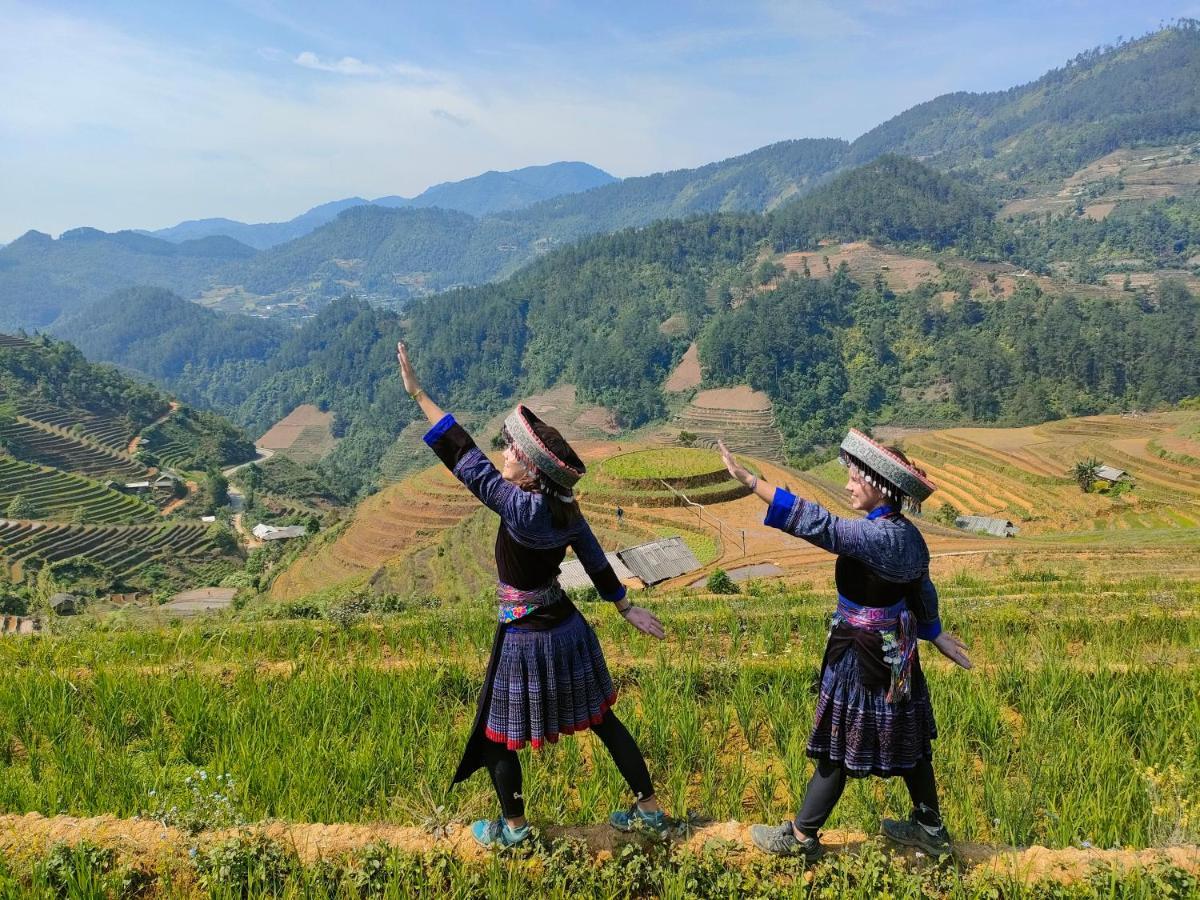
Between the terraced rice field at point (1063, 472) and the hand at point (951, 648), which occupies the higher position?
the hand at point (951, 648)

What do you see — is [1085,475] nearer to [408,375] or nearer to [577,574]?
[577,574]

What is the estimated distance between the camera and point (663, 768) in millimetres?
3975

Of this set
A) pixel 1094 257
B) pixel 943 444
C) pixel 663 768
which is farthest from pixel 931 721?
pixel 1094 257

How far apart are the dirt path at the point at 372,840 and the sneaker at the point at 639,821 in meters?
0.04

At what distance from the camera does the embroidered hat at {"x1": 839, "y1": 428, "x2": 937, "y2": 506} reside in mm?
2838

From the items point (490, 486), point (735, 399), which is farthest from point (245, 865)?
point (735, 399)

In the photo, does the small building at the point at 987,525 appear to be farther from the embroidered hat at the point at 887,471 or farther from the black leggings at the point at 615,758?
the black leggings at the point at 615,758

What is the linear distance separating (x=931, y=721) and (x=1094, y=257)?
191857mm

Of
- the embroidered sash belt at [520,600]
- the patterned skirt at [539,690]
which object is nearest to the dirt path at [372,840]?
the patterned skirt at [539,690]

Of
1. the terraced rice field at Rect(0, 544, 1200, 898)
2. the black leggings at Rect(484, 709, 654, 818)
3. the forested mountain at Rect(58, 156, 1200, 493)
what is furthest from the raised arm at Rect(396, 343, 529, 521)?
the forested mountain at Rect(58, 156, 1200, 493)

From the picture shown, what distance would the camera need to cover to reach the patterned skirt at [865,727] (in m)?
2.90

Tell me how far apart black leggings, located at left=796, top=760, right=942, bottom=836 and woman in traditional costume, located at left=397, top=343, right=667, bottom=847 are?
2.09 feet

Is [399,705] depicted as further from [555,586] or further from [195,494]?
[195,494]

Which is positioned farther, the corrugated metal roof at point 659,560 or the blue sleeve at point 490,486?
the corrugated metal roof at point 659,560
